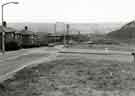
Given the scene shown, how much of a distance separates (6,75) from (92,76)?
6.56m

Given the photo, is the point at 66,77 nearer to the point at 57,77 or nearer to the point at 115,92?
the point at 57,77

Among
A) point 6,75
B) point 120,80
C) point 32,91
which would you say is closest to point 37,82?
point 32,91

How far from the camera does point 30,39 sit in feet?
203

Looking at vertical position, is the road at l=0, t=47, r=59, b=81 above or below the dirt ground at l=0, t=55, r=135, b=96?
above

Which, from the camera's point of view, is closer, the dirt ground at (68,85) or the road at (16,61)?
the dirt ground at (68,85)

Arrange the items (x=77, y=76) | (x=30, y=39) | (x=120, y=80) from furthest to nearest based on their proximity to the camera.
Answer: (x=30, y=39), (x=77, y=76), (x=120, y=80)

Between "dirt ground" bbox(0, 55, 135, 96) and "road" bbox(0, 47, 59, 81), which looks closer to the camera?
"dirt ground" bbox(0, 55, 135, 96)

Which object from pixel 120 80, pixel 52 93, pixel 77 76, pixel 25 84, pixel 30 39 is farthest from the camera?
pixel 30 39

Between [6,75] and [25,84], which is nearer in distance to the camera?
[25,84]

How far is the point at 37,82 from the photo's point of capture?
42.7 ft

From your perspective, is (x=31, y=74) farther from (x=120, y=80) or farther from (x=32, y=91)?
(x=120, y=80)

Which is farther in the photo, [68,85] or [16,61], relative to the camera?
[16,61]

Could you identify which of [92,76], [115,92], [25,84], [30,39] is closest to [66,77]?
[92,76]

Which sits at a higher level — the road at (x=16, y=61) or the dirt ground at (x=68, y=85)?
the road at (x=16, y=61)
